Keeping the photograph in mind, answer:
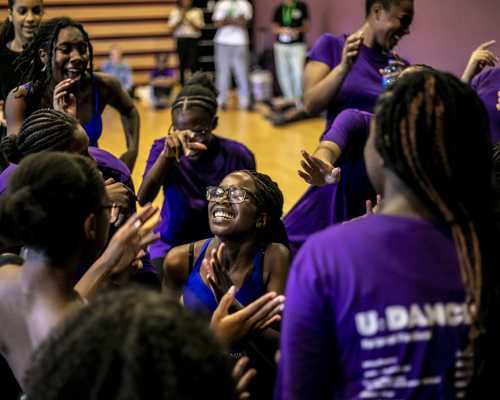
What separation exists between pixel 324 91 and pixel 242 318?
5.69 ft

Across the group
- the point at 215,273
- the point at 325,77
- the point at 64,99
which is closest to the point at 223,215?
the point at 215,273

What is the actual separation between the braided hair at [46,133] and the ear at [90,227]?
0.77m

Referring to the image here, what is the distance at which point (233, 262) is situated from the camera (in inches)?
84.7

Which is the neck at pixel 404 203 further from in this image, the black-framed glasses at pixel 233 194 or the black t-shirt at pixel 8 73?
the black t-shirt at pixel 8 73

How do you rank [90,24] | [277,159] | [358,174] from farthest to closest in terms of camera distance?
1. [90,24]
2. [277,159]
3. [358,174]

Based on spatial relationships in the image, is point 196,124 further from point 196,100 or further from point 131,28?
point 131,28

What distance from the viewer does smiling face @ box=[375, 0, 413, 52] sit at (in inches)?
110

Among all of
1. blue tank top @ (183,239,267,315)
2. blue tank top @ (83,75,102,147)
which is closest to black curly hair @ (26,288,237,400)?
blue tank top @ (183,239,267,315)

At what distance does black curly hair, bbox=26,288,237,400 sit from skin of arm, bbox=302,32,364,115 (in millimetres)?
2097

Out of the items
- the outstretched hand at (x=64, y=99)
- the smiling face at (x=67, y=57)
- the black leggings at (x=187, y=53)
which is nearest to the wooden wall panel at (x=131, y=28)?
the black leggings at (x=187, y=53)

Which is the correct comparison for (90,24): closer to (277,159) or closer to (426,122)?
(277,159)

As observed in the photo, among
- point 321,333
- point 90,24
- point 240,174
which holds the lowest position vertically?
point 321,333

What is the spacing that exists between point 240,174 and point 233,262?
353 millimetres

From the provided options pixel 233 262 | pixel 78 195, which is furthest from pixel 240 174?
pixel 78 195
